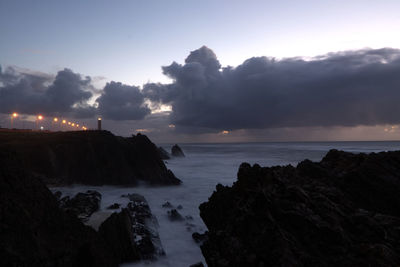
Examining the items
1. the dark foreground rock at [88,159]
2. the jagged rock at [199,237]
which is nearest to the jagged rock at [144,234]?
the jagged rock at [199,237]

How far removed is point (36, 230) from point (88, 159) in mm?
22188

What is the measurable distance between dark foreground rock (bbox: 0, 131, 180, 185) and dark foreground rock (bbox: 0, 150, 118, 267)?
63.8 ft

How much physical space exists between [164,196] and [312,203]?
17924 mm

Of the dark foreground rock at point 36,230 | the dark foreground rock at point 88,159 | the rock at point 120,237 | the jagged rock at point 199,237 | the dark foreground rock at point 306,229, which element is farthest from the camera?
the dark foreground rock at point 88,159

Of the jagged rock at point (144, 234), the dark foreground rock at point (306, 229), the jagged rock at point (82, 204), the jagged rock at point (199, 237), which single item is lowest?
the jagged rock at point (199, 237)

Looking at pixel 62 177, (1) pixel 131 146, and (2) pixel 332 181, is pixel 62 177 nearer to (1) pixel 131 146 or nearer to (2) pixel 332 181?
(1) pixel 131 146

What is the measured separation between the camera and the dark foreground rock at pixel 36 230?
4766 millimetres

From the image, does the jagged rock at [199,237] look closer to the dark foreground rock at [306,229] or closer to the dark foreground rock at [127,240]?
the dark foreground rock at [127,240]

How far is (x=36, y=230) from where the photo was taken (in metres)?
5.42

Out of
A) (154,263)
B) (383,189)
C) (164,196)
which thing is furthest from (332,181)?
(164,196)

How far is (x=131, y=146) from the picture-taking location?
3058 centimetres

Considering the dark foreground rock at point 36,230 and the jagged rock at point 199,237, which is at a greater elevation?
the dark foreground rock at point 36,230

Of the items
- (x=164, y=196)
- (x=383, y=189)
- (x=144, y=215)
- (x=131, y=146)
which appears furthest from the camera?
(x=131, y=146)

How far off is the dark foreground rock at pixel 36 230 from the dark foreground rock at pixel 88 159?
19.4 meters
